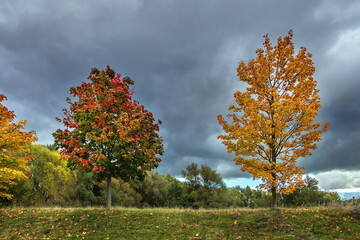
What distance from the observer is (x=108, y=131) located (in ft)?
47.5

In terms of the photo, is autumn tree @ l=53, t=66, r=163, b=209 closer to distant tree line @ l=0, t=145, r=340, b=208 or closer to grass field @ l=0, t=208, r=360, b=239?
grass field @ l=0, t=208, r=360, b=239

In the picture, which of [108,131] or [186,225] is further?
[108,131]

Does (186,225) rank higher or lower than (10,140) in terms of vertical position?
lower

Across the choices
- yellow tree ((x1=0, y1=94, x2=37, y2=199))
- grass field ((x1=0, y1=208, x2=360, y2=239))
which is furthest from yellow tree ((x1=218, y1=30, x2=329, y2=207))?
yellow tree ((x1=0, y1=94, x2=37, y2=199))

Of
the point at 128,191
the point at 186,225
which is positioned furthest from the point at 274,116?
the point at 128,191

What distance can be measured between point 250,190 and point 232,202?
72.2 feet

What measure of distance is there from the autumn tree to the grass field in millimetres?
2821

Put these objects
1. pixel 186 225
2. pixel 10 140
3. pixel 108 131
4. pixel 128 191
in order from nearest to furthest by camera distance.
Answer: pixel 186 225
pixel 108 131
pixel 10 140
pixel 128 191

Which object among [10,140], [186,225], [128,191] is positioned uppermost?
[10,140]

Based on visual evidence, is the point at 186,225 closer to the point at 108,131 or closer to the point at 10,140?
the point at 108,131

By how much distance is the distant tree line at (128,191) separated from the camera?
34188 millimetres

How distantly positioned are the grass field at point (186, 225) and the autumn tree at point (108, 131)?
2.82 meters

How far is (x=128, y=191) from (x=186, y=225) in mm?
41646

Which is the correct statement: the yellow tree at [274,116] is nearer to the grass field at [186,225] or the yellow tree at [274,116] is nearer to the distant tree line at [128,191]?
the grass field at [186,225]
